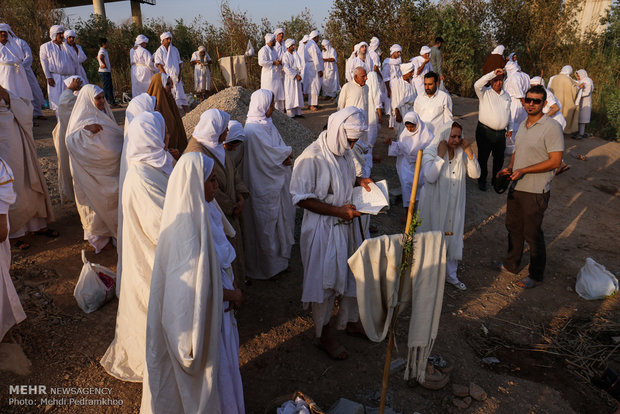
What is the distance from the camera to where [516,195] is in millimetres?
4746

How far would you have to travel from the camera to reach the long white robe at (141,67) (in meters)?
10.6

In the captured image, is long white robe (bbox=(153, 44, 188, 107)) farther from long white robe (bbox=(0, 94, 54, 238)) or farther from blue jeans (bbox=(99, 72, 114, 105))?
long white robe (bbox=(0, 94, 54, 238))

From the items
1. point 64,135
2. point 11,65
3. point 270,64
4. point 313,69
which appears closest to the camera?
point 64,135

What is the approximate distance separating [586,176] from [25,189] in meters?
10.0

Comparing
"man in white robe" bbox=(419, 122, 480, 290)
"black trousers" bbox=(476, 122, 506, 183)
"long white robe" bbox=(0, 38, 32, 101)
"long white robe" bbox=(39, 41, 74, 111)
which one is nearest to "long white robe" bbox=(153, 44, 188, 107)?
"long white robe" bbox=(39, 41, 74, 111)

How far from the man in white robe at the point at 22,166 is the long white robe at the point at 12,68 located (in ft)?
16.1

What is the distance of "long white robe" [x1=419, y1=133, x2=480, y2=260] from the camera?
4590 mm

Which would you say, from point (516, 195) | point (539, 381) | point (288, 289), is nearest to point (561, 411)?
point (539, 381)

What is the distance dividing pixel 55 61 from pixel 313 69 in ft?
21.1

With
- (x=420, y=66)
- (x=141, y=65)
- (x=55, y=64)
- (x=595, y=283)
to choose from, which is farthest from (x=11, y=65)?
(x=595, y=283)

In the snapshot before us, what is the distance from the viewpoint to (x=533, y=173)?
178 inches

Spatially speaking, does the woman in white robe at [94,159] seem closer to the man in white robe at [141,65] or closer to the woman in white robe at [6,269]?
the woman in white robe at [6,269]

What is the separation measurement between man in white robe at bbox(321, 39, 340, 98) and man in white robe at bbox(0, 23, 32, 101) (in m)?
7.73

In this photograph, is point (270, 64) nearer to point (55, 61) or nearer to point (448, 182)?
point (55, 61)
